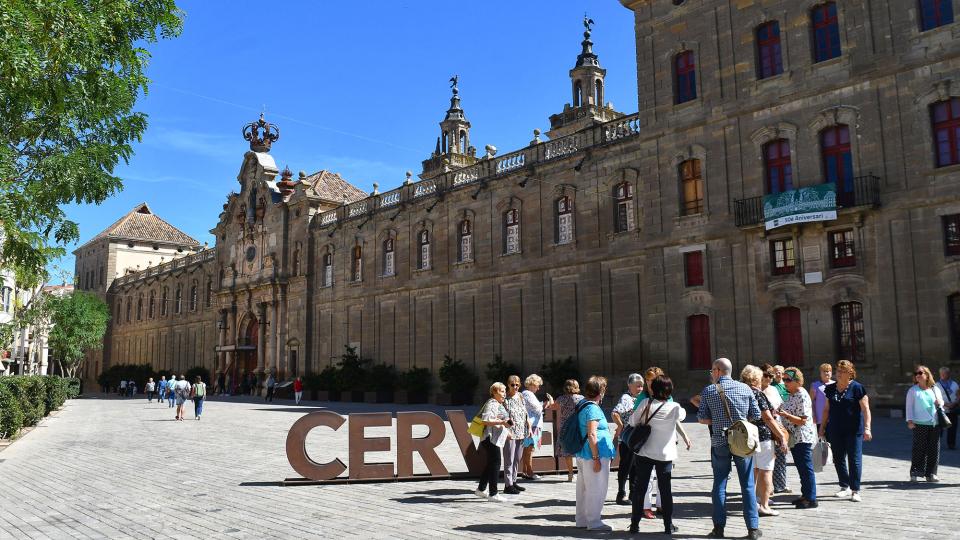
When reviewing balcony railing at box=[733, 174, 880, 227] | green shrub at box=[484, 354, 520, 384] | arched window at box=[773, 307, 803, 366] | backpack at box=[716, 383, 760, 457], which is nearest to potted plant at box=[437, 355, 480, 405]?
green shrub at box=[484, 354, 520, 384]

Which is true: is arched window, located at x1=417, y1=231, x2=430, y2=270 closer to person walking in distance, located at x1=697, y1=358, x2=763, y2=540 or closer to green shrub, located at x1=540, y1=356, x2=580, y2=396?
green shrub, located at x1=540, y1=356, x2=580, y2=396

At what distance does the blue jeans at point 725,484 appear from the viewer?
26.8 feet

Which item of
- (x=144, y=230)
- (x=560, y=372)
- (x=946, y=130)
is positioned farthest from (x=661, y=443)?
(x=144, y=230)

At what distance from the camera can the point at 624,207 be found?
3164cm

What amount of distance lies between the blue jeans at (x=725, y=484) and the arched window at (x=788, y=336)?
56.6 feet

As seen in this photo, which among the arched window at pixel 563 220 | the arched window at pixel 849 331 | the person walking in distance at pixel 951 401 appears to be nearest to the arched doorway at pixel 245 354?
the arched window at pixel 563 220

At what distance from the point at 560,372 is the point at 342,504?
844 inches

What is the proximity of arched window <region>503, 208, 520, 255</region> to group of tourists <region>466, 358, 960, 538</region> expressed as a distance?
23199mm

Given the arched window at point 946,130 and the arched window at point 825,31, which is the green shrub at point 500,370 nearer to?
the arched window at point 825,31

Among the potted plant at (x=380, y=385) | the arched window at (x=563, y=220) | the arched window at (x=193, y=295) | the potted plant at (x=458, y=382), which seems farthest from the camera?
the arched window at (x=193, y=295)

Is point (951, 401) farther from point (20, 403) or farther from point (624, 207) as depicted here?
point (20, 403)

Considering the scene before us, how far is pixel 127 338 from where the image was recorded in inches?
3127

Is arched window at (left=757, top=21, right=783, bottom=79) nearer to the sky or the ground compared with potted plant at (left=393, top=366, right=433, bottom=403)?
nearer to the sky

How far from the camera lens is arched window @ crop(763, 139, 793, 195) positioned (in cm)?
2527
